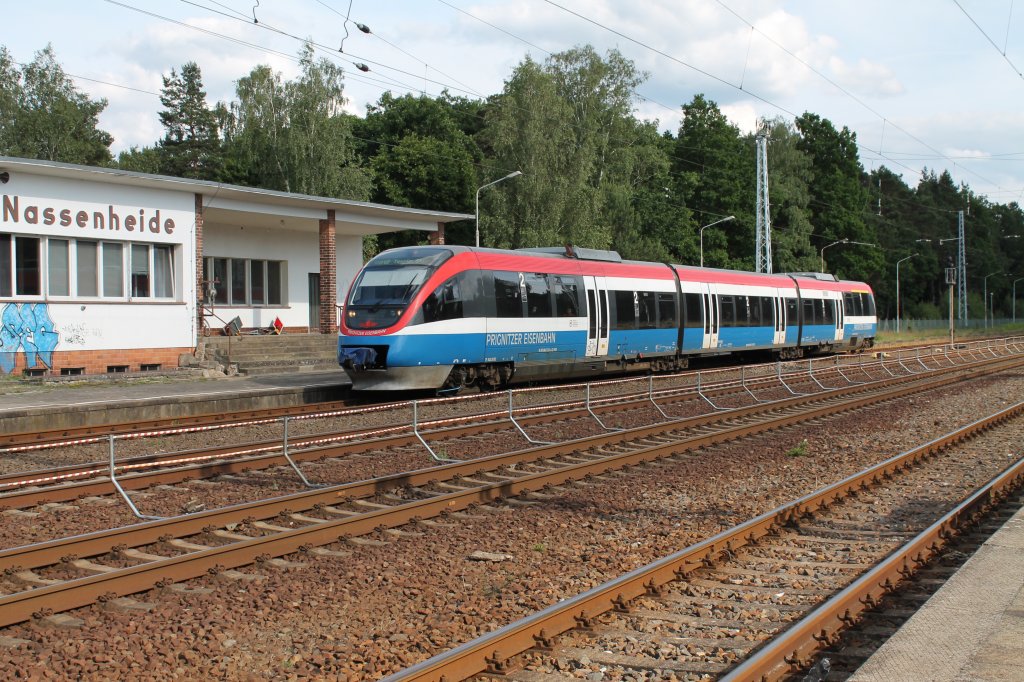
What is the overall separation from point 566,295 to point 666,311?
4668mm

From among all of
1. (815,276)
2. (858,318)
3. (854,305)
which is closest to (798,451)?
(815,276)

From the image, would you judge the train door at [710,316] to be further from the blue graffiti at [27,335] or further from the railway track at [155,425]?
the blue graffiti at [27,335]

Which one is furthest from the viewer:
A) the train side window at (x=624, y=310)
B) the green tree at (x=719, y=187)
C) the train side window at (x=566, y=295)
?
the green tree at (x=719, y=187)

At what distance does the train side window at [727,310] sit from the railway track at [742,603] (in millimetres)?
17383

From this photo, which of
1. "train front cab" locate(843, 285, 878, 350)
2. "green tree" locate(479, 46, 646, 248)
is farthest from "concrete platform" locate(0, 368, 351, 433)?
"green tree" locate(479, 46, 646, 248)

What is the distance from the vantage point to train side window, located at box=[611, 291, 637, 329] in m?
22.3

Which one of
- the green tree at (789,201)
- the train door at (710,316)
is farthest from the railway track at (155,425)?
the green tree at (789,201)

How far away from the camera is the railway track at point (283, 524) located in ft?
20.6

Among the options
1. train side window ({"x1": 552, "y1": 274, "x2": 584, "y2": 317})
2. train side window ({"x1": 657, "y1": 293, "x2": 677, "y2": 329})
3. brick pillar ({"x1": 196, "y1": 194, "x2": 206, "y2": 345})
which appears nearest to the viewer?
train side window ({"x1": 552, "y1": 274, "x2": 584, "y2": 317})

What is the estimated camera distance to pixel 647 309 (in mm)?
23484

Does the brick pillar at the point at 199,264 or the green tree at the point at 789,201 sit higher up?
the green tree at the point at 789,201

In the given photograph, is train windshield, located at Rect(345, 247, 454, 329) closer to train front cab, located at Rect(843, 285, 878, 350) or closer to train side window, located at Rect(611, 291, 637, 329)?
train side window, located at Rect(611, 291, 637, 329)

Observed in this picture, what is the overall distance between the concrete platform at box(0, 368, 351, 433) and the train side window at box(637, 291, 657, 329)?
296 inches

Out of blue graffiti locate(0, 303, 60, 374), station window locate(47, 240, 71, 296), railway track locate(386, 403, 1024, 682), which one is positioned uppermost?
station window locate(47, 240, 71, 296)
